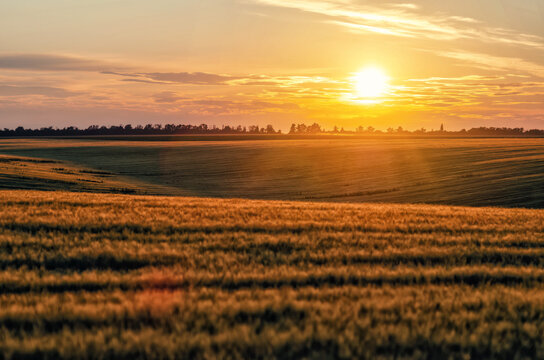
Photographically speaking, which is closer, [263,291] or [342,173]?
[263,291]

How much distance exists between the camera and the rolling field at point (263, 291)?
12.8ft

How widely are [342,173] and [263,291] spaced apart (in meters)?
50.0

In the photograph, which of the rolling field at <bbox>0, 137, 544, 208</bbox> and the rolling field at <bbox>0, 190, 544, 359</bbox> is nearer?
the rolling field at <bbox>0, 190, 544, 359</bbox>

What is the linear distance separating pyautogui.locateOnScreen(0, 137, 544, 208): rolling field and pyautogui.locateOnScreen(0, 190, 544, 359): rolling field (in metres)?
26.7

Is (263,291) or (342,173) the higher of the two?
(263,291)

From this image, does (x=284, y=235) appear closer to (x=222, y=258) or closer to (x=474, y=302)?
(x=222, y=258)

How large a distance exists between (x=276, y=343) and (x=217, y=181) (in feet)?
163

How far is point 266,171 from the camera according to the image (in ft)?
198

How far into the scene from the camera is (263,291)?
17.7 ft

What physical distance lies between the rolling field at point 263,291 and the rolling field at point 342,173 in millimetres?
26654

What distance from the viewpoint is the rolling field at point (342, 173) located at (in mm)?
38322

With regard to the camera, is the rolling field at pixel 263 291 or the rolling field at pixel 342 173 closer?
the rolling field at pixel 263 291

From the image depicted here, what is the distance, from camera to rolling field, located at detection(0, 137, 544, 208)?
126 feet

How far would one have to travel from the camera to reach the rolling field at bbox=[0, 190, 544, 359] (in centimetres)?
391
